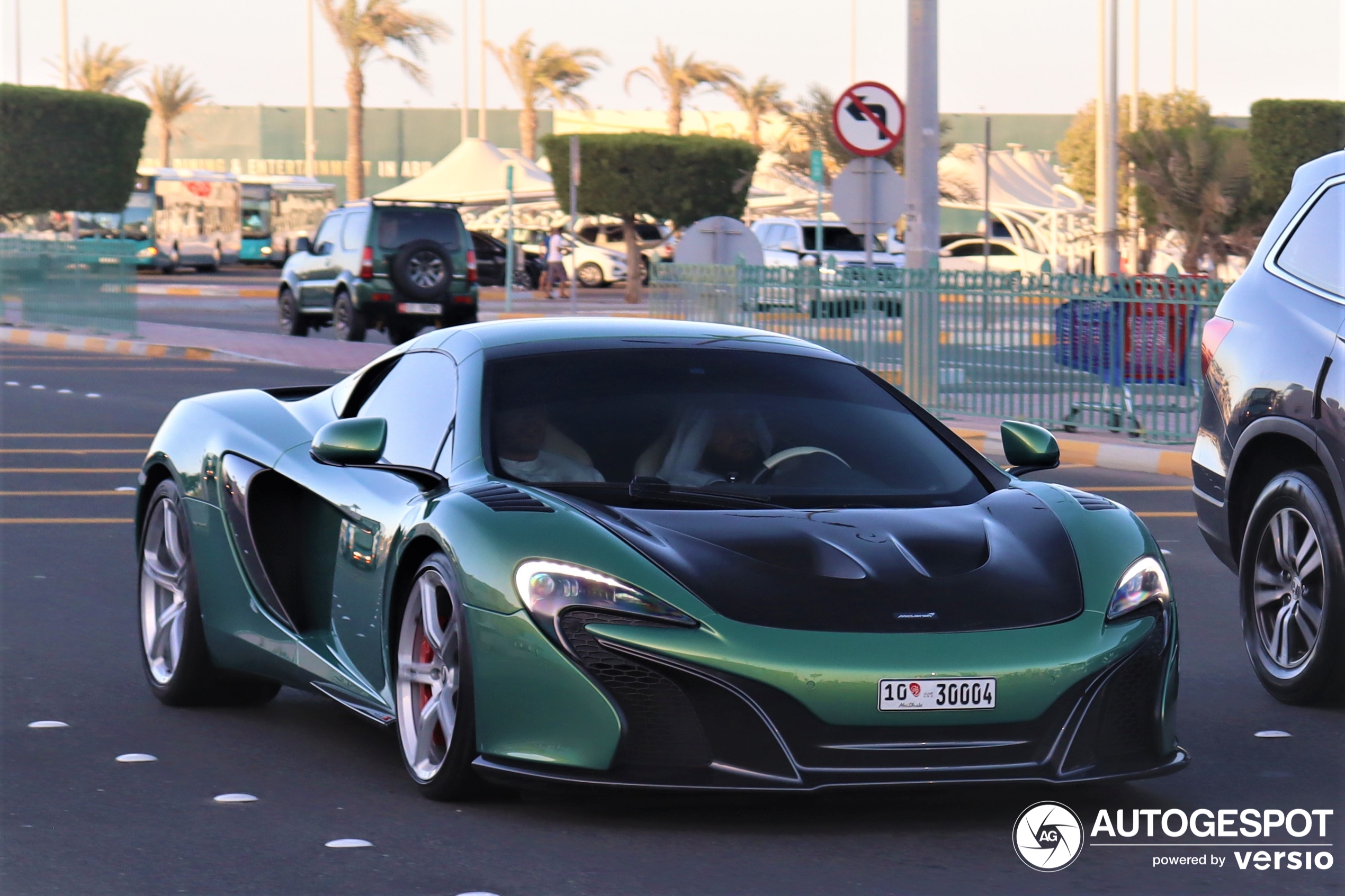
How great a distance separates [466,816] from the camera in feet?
17.1

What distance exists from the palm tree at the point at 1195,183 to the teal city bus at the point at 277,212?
41.1 metres

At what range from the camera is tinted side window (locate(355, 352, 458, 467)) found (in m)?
6.02

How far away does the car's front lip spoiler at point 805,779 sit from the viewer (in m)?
4.86

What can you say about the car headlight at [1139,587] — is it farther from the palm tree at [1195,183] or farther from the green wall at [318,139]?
the green wall at [318,139]

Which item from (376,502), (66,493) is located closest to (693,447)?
(376,502)

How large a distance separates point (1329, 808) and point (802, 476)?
1.63m

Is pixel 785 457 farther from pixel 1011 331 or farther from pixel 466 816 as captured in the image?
pixel 1011 331

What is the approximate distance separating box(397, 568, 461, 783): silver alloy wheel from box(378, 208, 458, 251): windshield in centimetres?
2330

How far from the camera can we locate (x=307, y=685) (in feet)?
20.4

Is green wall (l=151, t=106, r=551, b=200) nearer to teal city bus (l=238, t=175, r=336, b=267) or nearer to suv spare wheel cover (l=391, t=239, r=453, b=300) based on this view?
teal city bus (l=238, t=175, r=336, b=267)

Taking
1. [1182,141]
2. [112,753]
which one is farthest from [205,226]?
[112,753]

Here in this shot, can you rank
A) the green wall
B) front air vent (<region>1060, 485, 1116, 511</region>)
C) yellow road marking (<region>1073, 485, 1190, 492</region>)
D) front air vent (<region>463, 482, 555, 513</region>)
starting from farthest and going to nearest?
the green wall, yellow road marking (<region>1073, 485, 1190, 492</region>), front air vent (<region>1060, 485, 1116, 511</region>), front air vent (<region>463, 482, 555, 513</region>)

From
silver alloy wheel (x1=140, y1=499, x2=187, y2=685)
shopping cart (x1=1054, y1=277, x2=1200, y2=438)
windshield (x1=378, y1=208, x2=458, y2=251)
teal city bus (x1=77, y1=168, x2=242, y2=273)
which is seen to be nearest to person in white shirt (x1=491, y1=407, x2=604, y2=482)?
silver alloy wheel (x1=140, y1=499, x2=187, y2=685)

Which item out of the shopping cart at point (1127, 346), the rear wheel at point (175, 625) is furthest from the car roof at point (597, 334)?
the shopping cart at point (1127, 346)
